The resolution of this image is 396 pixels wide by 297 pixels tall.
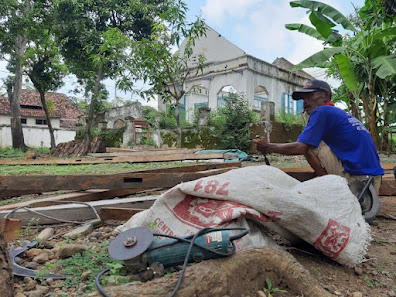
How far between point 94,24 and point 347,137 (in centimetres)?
1324

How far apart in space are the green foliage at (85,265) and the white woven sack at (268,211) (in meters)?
0.33

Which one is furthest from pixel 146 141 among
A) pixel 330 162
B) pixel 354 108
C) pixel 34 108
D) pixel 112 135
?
pixel 34 108

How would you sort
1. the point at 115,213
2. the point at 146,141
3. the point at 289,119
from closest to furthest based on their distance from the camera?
the point at 115,213, the point at 289,119, the point at 146,141

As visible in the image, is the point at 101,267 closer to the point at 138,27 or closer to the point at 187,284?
the point at 187,284

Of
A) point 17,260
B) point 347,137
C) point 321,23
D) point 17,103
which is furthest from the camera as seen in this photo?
point 17,103

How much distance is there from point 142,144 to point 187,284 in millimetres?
11798

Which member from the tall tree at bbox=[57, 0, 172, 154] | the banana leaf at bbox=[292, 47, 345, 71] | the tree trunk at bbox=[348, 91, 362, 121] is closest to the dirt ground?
the banana leaf at bbox=[292, 47, 345, 71]

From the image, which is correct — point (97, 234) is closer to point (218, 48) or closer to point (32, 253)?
point (32, 253)

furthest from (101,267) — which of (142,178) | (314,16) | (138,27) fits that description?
(138,27)

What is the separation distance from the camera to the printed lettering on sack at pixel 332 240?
1.59m

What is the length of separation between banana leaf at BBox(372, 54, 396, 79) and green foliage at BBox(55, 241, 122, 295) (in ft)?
20.1

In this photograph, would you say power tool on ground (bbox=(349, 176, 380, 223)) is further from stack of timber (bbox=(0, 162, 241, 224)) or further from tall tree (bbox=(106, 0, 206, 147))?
tall tree (bbox=(106, 0, 206, 147))

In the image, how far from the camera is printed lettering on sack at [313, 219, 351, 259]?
1594 mm

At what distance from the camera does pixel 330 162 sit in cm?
267
